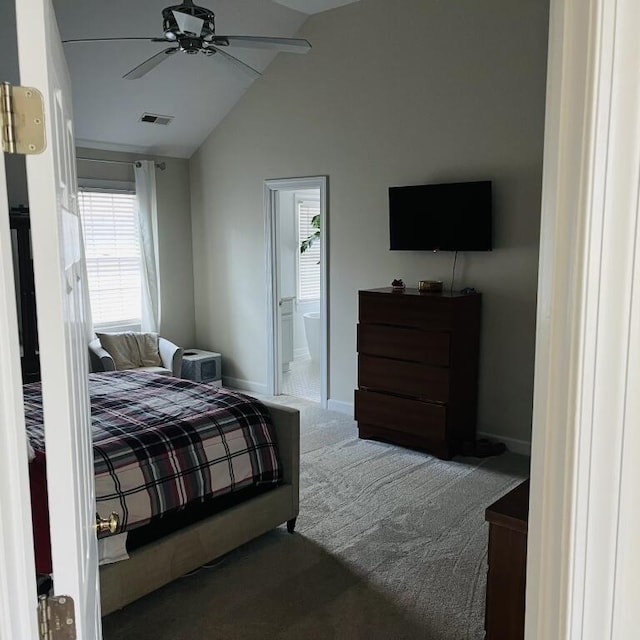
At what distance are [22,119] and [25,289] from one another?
3.56 meters

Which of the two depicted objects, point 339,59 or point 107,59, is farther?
point 339,59

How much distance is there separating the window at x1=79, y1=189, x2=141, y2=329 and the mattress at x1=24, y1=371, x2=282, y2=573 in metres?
2.53

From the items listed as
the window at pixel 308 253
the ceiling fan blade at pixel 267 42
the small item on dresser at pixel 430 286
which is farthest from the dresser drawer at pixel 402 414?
the window at pixel 308 253

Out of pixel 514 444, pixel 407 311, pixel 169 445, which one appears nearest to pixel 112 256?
pixel 407 311

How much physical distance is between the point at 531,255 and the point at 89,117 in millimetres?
3727

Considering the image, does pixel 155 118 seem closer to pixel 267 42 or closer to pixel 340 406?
pixel 267 42

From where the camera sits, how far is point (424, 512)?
354 cm

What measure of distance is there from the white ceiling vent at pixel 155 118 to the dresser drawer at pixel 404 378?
2828mm

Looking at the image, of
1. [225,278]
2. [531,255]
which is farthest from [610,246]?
[225,278]

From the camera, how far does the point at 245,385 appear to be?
246 inches

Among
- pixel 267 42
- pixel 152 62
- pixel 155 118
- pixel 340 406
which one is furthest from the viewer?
pixel 155 118

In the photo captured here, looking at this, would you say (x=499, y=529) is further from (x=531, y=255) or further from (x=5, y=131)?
(x=531, y=255)

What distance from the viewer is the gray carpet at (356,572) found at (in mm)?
2539

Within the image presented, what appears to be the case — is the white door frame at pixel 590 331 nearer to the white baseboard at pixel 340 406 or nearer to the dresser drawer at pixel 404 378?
the dresser drawer at pixel 404 378
